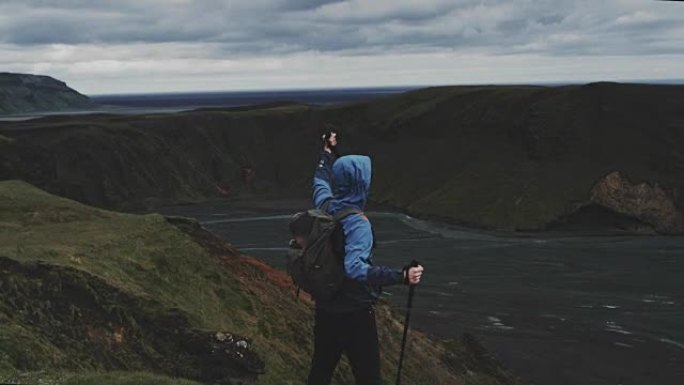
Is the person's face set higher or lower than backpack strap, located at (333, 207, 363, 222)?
higher

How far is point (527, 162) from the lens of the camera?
290 feet

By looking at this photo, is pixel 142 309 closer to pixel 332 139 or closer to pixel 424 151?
pixel 332 139

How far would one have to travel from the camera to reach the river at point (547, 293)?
34.3 m

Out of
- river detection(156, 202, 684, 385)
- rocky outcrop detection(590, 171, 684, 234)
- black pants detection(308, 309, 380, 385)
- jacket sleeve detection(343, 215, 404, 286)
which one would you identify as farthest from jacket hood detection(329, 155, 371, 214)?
rocky outcrop detection(590, 171, 684, 234)

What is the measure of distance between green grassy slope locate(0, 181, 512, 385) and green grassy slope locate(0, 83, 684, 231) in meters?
45.6

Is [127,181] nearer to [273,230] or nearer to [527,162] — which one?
[273,230]

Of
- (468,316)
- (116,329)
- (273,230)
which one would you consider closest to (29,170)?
(273,230)

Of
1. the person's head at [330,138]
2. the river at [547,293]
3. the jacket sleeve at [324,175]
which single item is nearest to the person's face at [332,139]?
the person's head at [330,138]

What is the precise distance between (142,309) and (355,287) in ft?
30.0

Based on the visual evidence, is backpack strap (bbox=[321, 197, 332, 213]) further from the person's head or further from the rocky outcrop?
the rocky outcrop

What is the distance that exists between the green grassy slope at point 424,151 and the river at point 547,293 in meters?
9.79

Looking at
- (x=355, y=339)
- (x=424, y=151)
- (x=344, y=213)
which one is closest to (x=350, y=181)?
(x=344, y=213)

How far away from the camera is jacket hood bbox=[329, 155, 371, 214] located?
A: 25.4 ft

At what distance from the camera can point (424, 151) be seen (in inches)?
3962
